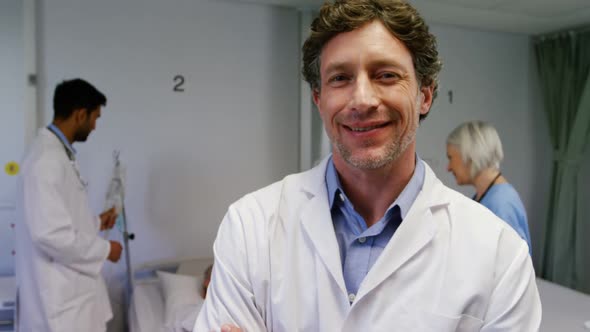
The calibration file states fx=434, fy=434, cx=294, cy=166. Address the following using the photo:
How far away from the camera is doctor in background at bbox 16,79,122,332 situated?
1.83m

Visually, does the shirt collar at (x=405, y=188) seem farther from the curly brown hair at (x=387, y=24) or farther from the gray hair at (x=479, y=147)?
the gray hair at (x=479, y=147)

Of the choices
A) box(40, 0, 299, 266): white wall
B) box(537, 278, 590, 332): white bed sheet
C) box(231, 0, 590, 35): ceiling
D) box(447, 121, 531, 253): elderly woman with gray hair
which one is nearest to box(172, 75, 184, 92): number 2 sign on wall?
box(40, 0, 299, 266): white wall

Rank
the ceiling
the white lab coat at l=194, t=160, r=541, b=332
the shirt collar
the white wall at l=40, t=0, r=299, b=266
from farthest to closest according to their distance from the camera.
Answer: the ceiling < the white wall at l=40, t=0, r=299, b=266 < the shirt collar < the white lab coat at l=194, t=160, r=541, b=332

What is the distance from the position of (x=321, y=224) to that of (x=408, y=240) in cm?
19

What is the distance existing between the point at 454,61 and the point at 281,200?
2.93 m

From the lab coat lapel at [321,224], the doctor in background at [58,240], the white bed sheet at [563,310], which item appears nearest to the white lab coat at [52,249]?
the doctor in background at [58,240]

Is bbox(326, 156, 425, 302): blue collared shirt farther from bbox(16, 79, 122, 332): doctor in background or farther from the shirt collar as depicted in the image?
bbox(16, 79, 122, 332): doctor in background

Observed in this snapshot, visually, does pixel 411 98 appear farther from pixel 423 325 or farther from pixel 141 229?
pixel 141 229

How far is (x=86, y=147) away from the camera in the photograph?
2.52 meters

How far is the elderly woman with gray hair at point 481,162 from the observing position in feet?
6.34

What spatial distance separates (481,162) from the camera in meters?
2.05

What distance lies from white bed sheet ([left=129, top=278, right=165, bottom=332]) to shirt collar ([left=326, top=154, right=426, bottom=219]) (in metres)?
1.35

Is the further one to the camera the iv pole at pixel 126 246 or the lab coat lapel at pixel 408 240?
the iv pole at pixel 126 246

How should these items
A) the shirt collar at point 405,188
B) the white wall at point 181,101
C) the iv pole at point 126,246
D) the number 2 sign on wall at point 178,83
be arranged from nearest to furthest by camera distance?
the shirt collar at point 405,188
the iv pole at point 126,246
the white wall at point 181,101
the number 2 sign on wall at point 178,83
